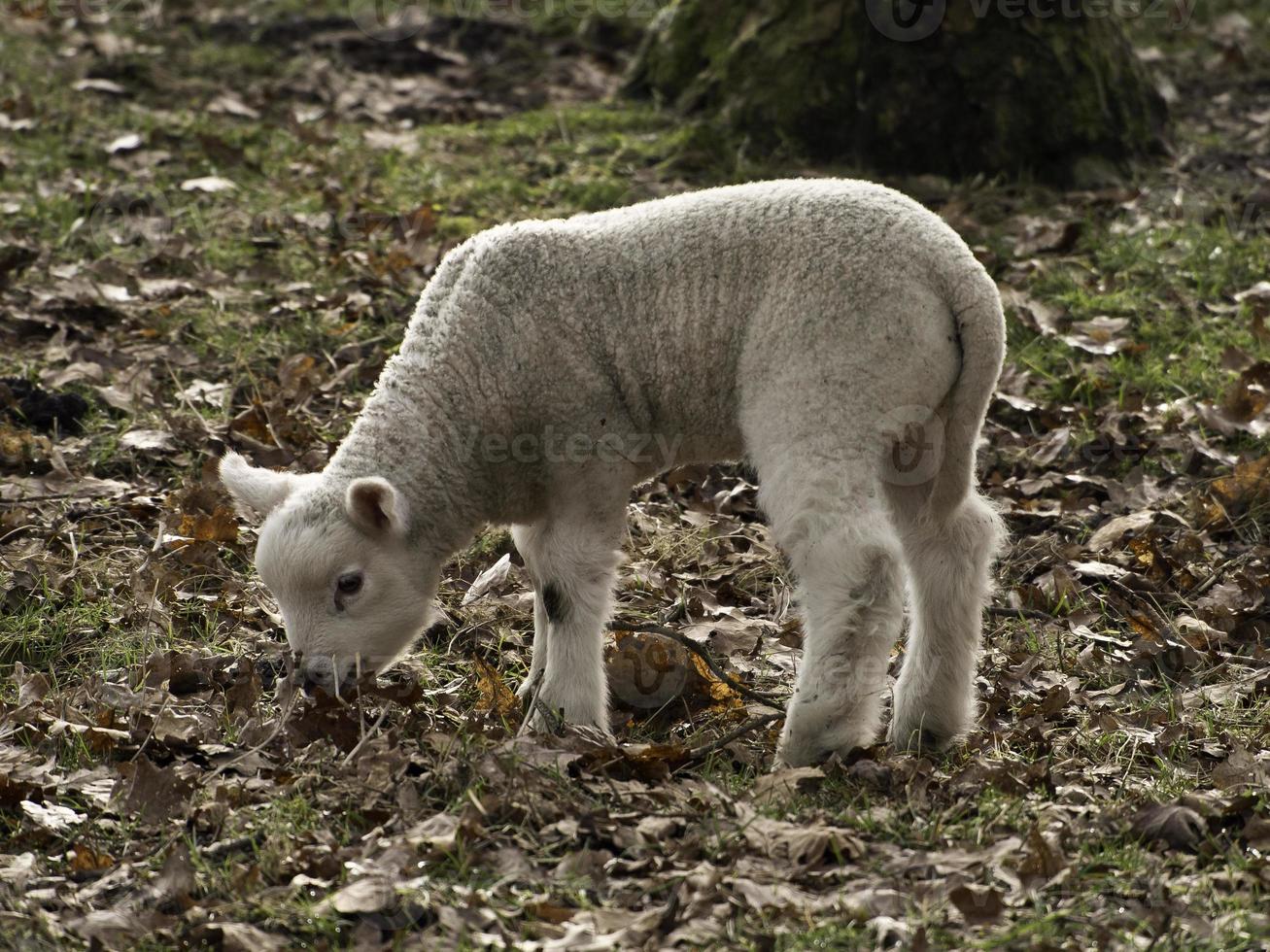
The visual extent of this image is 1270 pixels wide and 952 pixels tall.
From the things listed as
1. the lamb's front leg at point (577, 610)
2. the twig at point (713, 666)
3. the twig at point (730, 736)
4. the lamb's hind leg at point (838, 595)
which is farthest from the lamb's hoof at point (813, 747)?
the lamb's front leg at point (577, 610)

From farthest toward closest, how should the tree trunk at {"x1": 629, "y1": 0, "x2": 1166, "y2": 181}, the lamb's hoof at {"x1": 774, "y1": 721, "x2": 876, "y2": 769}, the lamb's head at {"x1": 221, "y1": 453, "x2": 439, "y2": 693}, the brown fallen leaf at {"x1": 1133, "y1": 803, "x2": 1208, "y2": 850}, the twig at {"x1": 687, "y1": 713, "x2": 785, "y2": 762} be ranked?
the tree trunk at {"x1": 629, "y1": 0, "x2": 1166, "y2": 181} < the lamb's head at {"x1": 221, "y1": 453, "x2": 439, "y2": 693} < the twig at {"x1": 687, "y1": 713, "x2": 785, "y2": 762} < the lamb's hoof at {"x1": 774, "y1": 721, "x2": 876, "y2": 769} < the brown fallen leaf at {"x1": 1133, "y1": 803, "x2": 1208, "y2": 850}

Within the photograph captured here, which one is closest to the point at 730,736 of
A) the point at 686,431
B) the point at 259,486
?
the point at 686,431

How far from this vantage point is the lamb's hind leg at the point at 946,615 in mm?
4531

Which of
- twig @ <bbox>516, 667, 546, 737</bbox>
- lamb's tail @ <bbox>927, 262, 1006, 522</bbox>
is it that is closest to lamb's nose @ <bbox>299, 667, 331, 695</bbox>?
twig @ <bbox>516, 667, 546, 737</bbox>

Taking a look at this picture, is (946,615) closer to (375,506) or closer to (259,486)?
(375,506)

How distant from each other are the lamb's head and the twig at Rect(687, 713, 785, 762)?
1.01 meters

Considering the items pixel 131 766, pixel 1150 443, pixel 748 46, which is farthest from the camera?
pixel 748 46

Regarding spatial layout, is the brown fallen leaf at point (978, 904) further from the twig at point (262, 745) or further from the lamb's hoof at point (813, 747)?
the twig at point (262, 745)

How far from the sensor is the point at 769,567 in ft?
18.8

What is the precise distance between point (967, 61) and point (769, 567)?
3.93 metres

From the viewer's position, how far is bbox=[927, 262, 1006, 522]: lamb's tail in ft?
13.9

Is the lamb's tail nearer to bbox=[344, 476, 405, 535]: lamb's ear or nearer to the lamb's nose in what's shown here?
bbox=[344, 476, 405, 535]: lamb's ear

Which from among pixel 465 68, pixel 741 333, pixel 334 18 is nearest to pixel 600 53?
pixel 465 68

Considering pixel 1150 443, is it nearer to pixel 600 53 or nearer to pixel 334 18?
pixel 600 53
